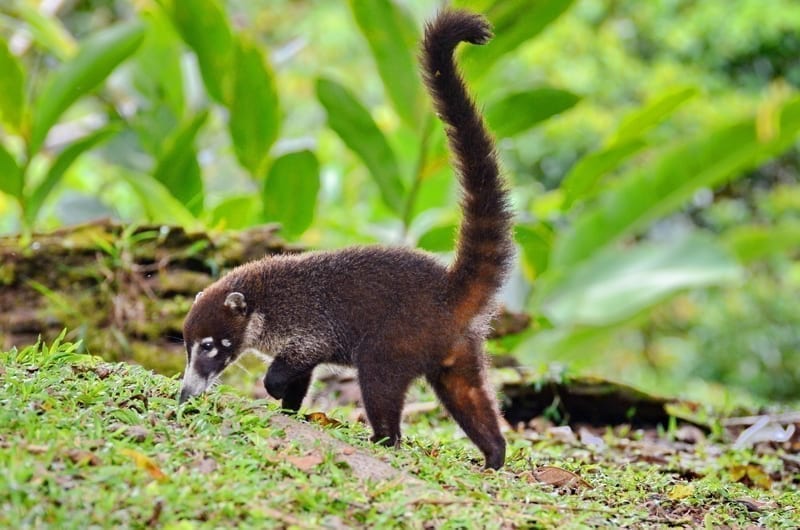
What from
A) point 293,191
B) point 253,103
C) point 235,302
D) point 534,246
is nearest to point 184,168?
point 253,103

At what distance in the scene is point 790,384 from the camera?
12.7 m

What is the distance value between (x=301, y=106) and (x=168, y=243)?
31.6ft

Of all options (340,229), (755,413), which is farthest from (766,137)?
(340,229)

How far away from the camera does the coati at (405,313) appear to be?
167 inches

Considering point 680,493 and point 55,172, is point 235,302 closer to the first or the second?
point 680,493

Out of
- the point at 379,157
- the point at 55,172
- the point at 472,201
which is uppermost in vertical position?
the point at 379,157

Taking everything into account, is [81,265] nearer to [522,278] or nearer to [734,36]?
[522,278]

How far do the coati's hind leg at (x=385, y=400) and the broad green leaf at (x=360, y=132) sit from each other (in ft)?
10.2

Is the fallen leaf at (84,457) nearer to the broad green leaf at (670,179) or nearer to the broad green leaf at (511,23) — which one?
the broad green leaf at (511,23)

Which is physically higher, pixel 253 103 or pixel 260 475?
pixel 253 103

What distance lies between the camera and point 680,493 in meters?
4.30

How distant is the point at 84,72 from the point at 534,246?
3401 mm

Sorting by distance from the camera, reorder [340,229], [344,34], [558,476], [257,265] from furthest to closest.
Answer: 1. [344,34]
2. [340,229]
3. [257,265]
4. [558,476]

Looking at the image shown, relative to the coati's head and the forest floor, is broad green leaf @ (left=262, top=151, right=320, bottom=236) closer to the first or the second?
the coati's head
